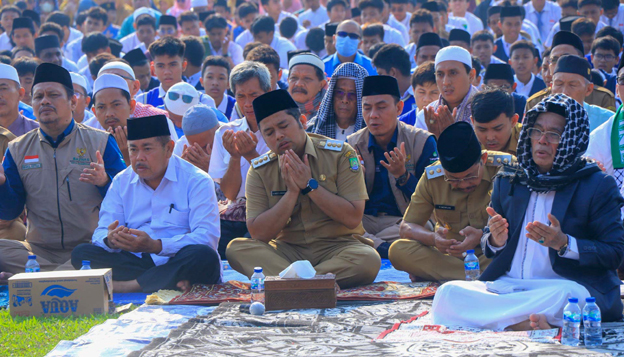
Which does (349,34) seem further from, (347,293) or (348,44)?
(347,293)

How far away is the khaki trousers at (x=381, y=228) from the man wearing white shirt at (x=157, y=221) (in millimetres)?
1433

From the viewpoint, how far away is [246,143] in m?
6.54

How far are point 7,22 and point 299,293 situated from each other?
11989 millimetres

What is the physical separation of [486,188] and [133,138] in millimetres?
2513

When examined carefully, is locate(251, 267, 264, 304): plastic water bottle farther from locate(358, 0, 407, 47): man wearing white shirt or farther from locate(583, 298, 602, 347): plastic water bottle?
locate(358, 0, 407, 47): man wearing white shirt

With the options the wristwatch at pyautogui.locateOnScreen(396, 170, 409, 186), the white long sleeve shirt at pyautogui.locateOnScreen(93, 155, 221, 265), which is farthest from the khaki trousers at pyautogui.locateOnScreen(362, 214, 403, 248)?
the white long sleeve shirt at pyautogui.locateOnScreen(93, 155, 221, 265)

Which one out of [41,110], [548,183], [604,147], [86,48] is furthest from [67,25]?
[548,183]

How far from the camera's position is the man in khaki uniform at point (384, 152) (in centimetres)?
646

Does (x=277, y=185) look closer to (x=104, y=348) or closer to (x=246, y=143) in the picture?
(x=246, y=143)

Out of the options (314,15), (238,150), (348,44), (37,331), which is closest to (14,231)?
(238,150)

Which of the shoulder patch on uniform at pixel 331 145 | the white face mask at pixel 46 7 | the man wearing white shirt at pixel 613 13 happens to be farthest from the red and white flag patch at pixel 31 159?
the white face mask at pixel 46 7

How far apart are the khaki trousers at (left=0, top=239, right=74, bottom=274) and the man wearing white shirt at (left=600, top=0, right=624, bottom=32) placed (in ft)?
31.4

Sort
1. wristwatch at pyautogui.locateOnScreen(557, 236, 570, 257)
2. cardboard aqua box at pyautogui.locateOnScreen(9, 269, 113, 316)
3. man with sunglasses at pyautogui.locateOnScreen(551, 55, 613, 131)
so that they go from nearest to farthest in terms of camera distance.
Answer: wristwatch at pyautogui.locateOnScreen(557, 236, 570, 257) → cardboard aqua box at pyautogui.locateOnScreen(9, 269, 113, 316) → man with sunglasses at pyautogui.locateOnScreen(551, 55, 613, 131)

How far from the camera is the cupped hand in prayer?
4.24 m
